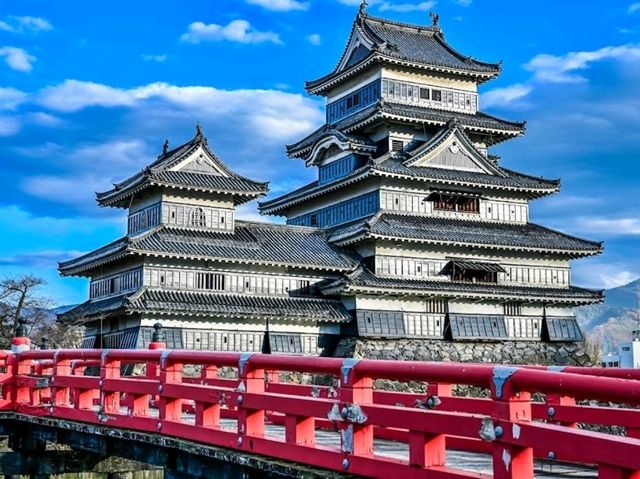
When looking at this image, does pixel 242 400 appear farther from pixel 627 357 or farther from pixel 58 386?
pixel 627 357

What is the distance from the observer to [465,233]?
160 ft

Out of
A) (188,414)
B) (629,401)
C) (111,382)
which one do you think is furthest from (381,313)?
(629,401)

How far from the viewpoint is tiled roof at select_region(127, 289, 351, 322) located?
40406 mm

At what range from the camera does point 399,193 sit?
48656 millimetres

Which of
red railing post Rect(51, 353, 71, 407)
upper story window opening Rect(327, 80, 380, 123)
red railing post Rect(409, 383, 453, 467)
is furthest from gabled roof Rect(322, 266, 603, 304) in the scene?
red railing post Rect(409, 383, 453, 467)

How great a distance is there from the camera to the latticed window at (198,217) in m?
44.7

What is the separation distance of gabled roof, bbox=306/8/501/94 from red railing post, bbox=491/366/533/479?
45.8 meters

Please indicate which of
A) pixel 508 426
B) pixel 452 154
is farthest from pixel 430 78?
pixel 508 426

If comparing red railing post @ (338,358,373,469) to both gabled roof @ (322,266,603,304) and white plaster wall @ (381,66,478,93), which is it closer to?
gabled roof @ (322,266,603,304)

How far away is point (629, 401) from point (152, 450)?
30.0ft

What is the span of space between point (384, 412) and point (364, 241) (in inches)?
1516

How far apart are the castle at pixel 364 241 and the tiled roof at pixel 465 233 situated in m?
0.12

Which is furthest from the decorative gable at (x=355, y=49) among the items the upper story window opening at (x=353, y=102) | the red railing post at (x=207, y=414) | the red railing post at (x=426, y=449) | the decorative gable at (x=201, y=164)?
the red railing post at (x=426, y=449)

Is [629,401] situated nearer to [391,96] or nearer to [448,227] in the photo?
[448,227]
